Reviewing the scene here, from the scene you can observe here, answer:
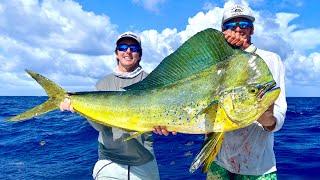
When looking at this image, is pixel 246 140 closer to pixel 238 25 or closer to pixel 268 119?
pixel 268 119

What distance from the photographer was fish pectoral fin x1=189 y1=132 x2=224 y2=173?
7.45 feet

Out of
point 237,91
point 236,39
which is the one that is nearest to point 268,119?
point 237,91

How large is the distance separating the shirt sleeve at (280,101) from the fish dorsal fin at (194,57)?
0.47 m

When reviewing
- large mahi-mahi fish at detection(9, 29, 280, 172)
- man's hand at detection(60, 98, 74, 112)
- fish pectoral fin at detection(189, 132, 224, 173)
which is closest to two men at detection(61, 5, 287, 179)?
large mahi-mahi fish at detection(9, 29, 280, 172)

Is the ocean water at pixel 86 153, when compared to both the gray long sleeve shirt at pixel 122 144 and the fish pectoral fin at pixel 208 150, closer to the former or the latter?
the gray long sleeve shirt at pixel 122 144

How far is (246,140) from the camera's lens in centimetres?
278

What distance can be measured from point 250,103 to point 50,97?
4.37 feet

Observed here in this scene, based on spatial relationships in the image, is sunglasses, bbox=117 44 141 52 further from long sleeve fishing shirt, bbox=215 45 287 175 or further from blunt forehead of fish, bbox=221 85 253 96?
blunt forehead of fish, bbox=221 85 253 96

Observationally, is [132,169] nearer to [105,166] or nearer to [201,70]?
[105,166]

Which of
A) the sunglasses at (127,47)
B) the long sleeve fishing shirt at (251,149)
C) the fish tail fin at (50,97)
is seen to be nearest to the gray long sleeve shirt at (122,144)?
the sunglasses at (127,47)

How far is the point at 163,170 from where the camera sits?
7.72 m

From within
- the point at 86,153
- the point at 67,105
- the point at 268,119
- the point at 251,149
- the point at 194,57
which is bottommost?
the point at 86,153

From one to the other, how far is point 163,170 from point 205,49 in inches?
222

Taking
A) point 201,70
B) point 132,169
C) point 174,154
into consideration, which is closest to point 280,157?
point 174,154
